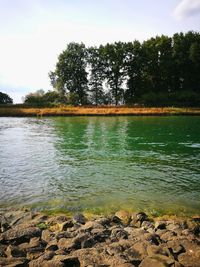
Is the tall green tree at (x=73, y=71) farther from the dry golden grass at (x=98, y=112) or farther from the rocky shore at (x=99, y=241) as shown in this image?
the rocky shore at (x=99, y=241)

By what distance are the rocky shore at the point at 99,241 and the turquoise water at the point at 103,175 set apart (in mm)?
1704

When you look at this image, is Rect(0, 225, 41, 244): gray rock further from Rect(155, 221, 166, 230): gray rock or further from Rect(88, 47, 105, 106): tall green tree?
Rect(88, 47, 105, 106): tall green tree

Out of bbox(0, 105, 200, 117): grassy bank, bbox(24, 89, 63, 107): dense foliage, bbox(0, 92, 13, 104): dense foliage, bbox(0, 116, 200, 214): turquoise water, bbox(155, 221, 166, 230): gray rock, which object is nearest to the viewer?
bbox(155, 221, 166, 230): gray rock

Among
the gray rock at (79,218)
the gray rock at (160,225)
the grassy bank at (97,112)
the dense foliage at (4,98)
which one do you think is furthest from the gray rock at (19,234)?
the dense foliage at (4,98)

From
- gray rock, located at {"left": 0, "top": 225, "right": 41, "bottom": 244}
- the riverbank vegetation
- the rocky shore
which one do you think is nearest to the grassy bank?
the riverbank vegetation

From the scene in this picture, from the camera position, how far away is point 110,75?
9275 centimetres

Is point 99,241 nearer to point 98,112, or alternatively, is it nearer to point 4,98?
point 98,112

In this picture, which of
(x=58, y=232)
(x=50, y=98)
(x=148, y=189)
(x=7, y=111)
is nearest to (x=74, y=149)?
(x=148, y=189)

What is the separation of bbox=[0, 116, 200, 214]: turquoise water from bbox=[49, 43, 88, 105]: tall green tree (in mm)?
64937

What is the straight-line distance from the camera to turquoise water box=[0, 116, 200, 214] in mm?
13828

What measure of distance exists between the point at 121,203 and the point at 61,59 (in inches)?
3400

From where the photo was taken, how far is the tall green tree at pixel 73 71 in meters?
94.3

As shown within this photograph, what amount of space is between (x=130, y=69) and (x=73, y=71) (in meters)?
17.4

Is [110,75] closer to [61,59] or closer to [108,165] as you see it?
[61,59]
